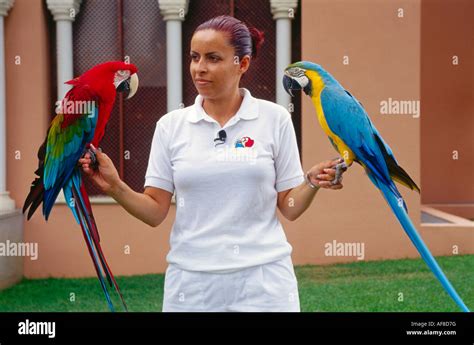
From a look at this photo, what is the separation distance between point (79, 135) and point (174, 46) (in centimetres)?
157

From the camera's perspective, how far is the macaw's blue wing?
162 cm

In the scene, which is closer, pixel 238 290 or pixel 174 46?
pixel 238 290

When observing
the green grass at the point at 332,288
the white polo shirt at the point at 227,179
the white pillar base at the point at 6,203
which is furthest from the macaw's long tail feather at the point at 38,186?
the white pillar base at the point at 6,203

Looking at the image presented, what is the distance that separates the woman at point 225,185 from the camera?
51.2 inches

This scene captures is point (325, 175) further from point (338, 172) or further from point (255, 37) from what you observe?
point (255, 37)

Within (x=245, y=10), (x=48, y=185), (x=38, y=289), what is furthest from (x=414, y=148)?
(x=48, y=185)

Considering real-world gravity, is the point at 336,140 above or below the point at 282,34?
below

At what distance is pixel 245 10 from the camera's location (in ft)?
11.3

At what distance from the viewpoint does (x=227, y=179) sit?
130cm

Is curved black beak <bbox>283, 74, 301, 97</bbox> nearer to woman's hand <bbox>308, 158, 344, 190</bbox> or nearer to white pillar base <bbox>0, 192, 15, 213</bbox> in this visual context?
woman's hand <bbox>308, 158, 344, 190</bbox>

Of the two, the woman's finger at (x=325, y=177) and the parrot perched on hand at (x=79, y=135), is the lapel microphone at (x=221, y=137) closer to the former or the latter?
the woman's finger at (x=325, y=177)

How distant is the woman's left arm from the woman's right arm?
22cm

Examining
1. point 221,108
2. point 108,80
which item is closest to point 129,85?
point 108,80
